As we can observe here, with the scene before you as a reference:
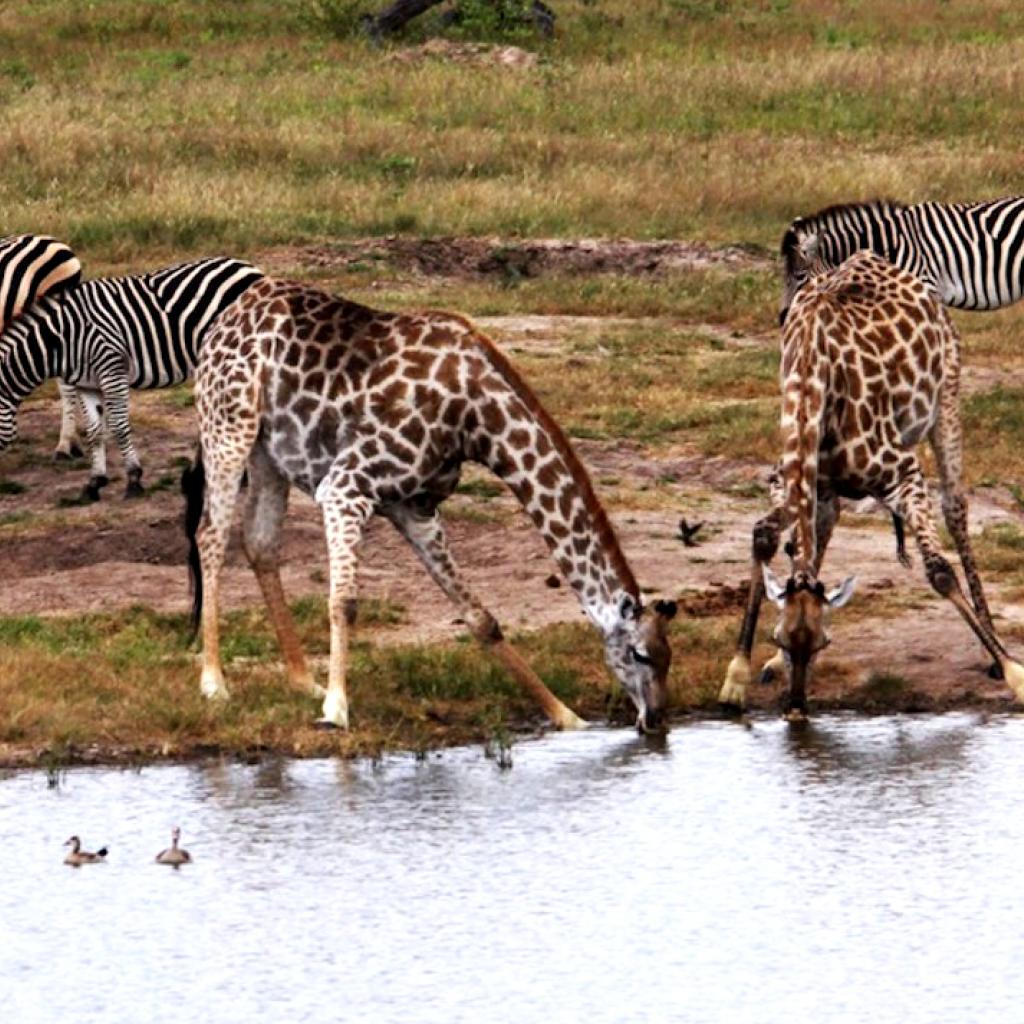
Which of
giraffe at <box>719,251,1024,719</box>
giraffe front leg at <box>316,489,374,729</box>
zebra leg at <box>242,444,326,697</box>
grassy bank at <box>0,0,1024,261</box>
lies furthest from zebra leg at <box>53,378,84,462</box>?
→ giraffe at <box>719,251,1024,719</box>

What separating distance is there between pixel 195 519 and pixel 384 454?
136 cm

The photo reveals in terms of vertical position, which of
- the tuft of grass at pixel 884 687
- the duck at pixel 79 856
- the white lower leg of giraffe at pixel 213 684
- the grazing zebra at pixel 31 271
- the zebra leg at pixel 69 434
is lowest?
the zebra leg at pixel 69 434

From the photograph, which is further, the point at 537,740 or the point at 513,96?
the point at 513,96

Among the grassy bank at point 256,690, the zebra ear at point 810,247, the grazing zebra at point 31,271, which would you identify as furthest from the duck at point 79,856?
the zebra ear at point 810,247

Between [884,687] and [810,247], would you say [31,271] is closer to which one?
[810,247]

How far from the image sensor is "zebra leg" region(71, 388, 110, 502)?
17281mm

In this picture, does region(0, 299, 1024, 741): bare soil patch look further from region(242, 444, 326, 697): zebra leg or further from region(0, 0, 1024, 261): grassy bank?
region(0, 0, 1024, 261): grassy bank

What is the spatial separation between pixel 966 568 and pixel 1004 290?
7.43 m

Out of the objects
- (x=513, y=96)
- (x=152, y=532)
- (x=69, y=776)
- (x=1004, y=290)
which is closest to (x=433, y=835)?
(x=69, y=776)

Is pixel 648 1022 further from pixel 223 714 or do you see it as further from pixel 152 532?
pixel 152 532

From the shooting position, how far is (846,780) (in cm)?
1155

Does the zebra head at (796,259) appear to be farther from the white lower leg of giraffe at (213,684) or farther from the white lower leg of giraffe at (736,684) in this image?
the white lower leg of giraffe at (213,684)

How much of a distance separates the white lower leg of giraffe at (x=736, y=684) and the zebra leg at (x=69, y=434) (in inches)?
277

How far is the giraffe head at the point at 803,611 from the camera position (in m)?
12.0
